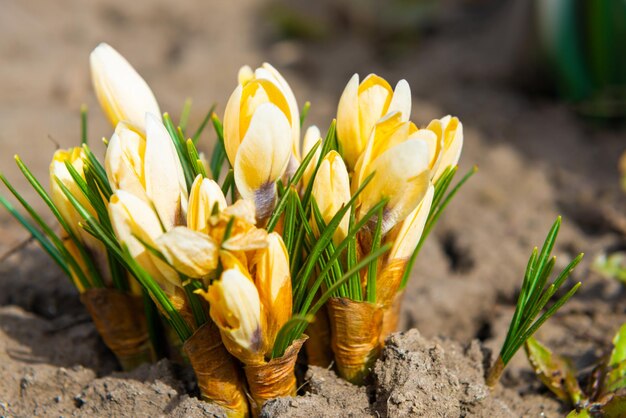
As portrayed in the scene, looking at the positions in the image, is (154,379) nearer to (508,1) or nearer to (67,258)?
(67,258)

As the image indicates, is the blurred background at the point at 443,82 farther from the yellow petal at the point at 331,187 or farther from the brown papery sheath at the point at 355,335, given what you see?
the yellow petal at the point at 331,187

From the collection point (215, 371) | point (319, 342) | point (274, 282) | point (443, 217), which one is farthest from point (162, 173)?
point (443, 217)

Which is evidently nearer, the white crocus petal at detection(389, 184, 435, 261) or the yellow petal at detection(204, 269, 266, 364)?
the yellow petal at detection(204, 269, 266, 364)

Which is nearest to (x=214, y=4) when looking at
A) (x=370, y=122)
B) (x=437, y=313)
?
(x=437, y=313)

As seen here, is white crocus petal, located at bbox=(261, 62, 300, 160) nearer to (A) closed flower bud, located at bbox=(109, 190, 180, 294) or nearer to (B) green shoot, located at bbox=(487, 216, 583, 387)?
(A) closed flower bud, located at bbox=(109, 190, 180, 294)

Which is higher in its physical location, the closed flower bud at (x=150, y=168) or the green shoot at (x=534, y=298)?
the closed flower bud at (x=150, y=168)

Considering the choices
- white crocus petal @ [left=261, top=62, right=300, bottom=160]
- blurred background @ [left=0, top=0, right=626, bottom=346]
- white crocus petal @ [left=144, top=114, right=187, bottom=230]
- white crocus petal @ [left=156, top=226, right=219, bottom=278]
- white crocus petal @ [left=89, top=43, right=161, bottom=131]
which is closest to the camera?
white crocus petal @ [left=156, top=226, right=219, bottom=278]

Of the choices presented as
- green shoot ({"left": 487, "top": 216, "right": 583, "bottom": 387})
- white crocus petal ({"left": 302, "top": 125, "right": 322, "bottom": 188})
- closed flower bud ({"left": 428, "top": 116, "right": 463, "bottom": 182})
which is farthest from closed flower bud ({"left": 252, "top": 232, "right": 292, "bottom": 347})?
green shoot ({"left": 487, "top": 216, "right": 583, "bottom": 387})

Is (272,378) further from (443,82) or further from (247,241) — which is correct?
(443,82)

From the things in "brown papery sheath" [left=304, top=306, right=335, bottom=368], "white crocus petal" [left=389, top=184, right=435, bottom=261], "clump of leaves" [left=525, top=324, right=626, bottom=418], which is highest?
"white crocus petal" [left=389, top=184, right=435, bottom=261]

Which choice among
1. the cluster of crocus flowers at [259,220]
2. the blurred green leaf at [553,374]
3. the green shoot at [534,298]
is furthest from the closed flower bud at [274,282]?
the blurred green leaf at [553,374]
